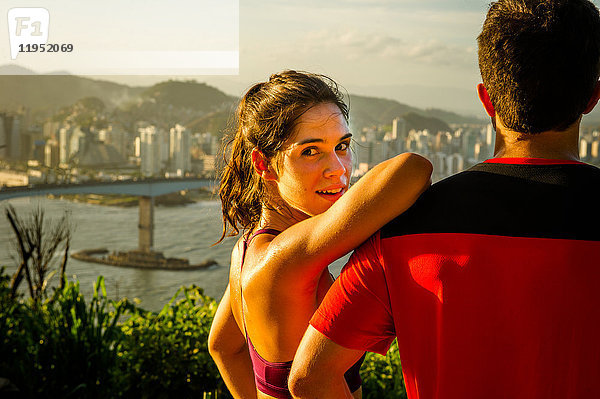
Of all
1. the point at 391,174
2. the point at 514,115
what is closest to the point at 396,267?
the point at 391,174

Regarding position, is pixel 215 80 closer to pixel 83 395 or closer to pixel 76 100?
pixel 76 100

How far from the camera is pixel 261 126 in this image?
1.36 metres

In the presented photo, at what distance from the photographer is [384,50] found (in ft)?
19.6

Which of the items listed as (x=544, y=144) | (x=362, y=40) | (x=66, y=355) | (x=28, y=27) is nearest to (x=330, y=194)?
(x=544, y=144)

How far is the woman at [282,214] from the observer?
1031 millimetres

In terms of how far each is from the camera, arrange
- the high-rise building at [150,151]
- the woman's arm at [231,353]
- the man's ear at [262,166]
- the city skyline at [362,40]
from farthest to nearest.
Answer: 1. the high-rise building at [150,151]
2. the city skyline at [362,40]
3. the woman's arm at [231,353]
4. the man's ear at [262,166]

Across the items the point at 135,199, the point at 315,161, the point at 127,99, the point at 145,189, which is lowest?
the point at 135,199

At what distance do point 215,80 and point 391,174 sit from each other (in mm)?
6422

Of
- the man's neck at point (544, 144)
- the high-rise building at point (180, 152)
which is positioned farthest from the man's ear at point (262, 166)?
the high-rise building at point (180, 152)

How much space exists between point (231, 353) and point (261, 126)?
0.60 meters

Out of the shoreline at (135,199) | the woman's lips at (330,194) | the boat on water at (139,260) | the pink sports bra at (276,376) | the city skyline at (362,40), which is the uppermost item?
the city skyline at (362,40)

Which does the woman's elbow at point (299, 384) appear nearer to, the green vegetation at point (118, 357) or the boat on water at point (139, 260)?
the green vegetation at point (118, 357)

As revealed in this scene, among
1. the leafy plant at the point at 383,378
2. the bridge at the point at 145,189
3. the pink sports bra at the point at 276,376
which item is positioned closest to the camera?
the pink sports bra at the point at 276,376

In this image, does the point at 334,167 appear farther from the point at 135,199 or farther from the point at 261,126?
the point at 135,199
